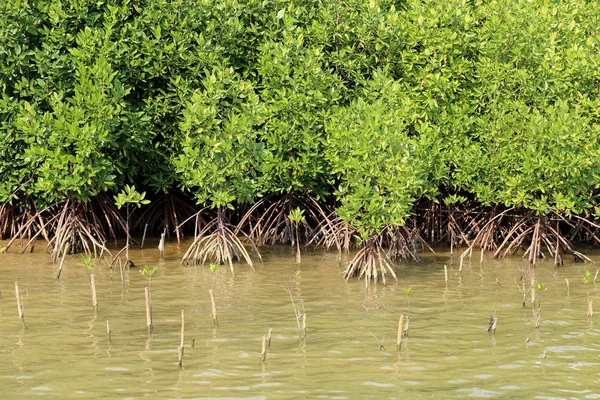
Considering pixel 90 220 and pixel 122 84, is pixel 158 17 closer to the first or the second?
pixel 122 84

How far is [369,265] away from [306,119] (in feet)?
9.01

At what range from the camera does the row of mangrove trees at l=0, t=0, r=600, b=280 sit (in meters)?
13.4

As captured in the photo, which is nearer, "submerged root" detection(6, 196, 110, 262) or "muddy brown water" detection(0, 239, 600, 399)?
"muddy brown water" detection(0, 239, 600, 399)

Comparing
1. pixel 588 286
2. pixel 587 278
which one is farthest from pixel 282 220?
pixel 587 278

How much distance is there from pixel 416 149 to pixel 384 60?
2158mm

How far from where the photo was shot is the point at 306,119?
14.2 meters

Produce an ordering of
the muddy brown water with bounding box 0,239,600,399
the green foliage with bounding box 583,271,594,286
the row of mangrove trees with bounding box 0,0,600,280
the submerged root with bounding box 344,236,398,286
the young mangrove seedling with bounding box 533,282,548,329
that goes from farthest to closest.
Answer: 1. the row of mangrove trees with bounding box 0,0,600,280
2. the submerged root with bounding box 344,236,398,286
3. the green foliage with bounding box 583,271,594,286
4. the young mangrove seedling with bounding box 533,282,548,329
5. the muddy brown water with bounding box 0,239,600,399

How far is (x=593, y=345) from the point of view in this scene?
9594 millimetres

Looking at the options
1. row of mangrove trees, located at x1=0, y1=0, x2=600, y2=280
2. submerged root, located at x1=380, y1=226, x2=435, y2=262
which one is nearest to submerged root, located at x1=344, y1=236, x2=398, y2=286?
row of mangrove trees, located at x1=0, y1=0, x2=600, y2=280

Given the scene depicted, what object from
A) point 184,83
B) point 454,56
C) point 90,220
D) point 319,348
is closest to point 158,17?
point 184,83

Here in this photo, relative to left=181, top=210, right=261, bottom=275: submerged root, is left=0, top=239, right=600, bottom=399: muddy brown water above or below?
below

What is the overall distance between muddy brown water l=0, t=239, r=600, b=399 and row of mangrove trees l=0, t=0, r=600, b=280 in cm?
95

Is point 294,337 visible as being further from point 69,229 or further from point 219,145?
point 69,229

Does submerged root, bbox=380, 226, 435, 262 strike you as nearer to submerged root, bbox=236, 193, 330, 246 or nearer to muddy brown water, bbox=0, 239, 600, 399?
muddy brown water, bbox=0, 239, 600, 399
